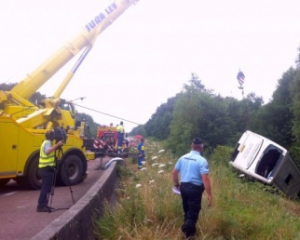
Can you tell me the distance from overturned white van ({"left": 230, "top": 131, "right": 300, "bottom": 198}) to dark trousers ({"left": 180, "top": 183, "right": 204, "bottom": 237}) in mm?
8313

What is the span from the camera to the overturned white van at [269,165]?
14688mm

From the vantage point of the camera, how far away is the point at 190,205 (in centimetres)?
667

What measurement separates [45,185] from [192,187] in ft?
10.1

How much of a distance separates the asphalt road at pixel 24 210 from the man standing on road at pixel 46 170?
0.65ft

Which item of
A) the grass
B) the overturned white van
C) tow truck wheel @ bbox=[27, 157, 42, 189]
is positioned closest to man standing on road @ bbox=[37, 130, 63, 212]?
the grass

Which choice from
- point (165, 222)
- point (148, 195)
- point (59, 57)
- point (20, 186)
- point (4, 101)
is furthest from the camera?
point (59, 57)

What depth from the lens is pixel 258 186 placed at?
46.2 ft

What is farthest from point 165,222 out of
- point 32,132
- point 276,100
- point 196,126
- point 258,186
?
point 276,100

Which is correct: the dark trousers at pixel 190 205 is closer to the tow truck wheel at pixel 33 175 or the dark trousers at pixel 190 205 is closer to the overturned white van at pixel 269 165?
the tow truck wheel at pixel 33 175

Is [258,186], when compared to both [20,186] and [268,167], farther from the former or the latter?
[20,186]

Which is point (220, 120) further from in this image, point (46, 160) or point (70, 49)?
point (46, 160)

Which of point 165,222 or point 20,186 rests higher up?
point 165,222

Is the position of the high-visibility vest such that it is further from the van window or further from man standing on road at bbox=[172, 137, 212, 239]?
the van window

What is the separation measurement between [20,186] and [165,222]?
5919 millimetres
